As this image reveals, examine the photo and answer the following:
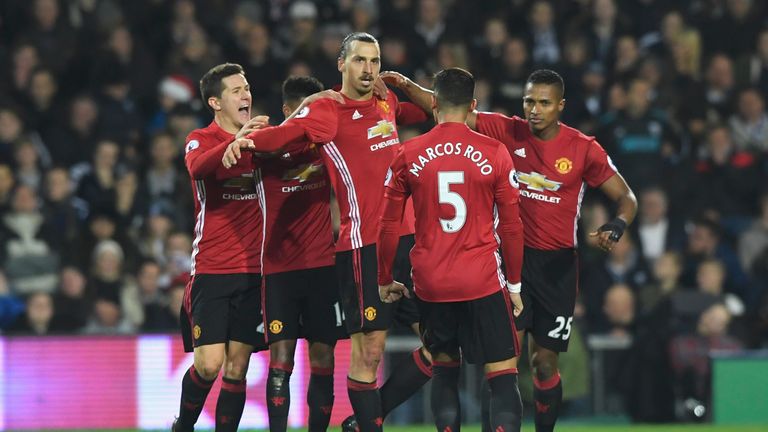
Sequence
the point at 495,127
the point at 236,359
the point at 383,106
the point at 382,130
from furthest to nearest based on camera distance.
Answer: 1. the point at 495,127
2. the point at 236,359
3. the point at 383,106
4. the point at 382,130

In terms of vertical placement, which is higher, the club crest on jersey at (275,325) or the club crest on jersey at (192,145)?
the club crest on jersey at (192,145)

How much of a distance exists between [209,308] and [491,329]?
6.38 feet

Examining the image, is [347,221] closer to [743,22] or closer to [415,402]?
[415,402]

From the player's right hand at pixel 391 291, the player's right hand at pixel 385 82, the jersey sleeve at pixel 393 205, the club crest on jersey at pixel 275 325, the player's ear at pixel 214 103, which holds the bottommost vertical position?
the club crest on jersey at pixel 275 325

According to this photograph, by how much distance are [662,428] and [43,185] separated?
6.35 meters

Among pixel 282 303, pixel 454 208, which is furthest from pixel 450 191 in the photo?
pixel 282 303

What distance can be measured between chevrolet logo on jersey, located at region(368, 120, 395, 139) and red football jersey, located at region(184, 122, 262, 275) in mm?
844

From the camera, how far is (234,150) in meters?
8.90

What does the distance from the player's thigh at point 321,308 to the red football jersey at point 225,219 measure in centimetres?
40

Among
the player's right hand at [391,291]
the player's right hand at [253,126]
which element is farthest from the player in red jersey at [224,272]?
the player's right hand at [391,291]

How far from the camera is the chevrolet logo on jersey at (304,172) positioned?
9.65 metres

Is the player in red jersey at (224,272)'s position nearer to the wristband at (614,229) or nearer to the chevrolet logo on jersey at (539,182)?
the chevrolet logo on jersey at (539,182)

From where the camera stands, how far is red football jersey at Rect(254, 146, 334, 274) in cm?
965

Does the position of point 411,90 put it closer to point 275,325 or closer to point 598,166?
point 598,166
